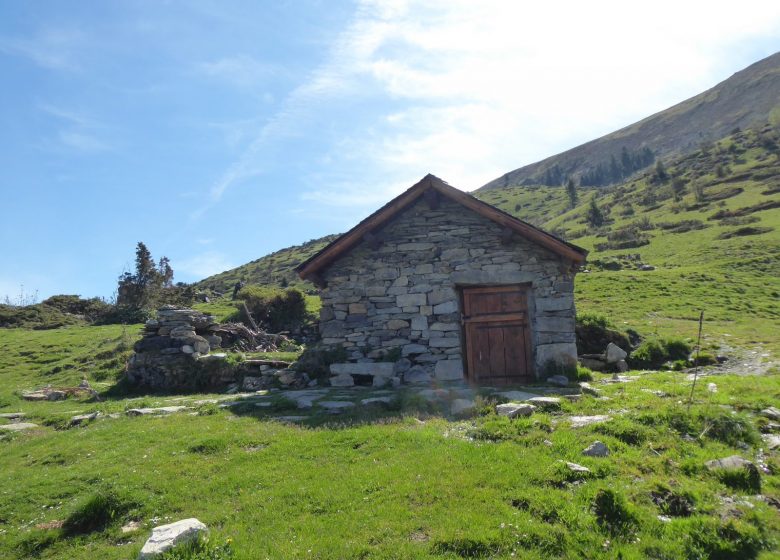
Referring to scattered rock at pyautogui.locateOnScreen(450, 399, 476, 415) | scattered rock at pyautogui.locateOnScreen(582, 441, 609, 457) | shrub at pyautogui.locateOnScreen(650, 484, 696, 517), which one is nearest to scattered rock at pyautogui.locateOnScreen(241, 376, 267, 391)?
scattered rock at pyautogui.locateOnScreen(450, 399, 476, 415)

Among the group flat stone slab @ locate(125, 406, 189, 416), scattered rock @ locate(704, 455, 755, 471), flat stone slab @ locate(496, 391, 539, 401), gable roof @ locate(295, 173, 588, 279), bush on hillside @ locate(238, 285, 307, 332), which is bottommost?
scattered rock @ locate(704, 455, 755, 471)

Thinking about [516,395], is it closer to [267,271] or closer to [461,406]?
[461,406]

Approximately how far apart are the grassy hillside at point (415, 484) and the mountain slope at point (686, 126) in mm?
137104

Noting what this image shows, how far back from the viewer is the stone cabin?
12.7 metres

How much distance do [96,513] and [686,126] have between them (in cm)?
17681

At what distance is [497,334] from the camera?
42.9 ft

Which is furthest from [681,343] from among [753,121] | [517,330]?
[753,121]

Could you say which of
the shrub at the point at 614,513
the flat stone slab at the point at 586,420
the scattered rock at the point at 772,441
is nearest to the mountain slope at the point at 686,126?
the scattered rock at the point at 772,441

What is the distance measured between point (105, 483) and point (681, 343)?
16.2 m

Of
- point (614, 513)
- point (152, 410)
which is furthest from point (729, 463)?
point (152, 410)

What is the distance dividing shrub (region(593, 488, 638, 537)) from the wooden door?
7.82 meters

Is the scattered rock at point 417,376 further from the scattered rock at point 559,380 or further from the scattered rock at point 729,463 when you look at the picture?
the scattered rock at point 729,463

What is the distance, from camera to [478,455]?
6539mm

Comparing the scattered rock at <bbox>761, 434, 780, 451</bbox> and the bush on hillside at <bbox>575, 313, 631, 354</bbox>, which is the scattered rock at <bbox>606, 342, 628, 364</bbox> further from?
the scattered rock at <bbox>761, 434, 780, 451</bbox>
